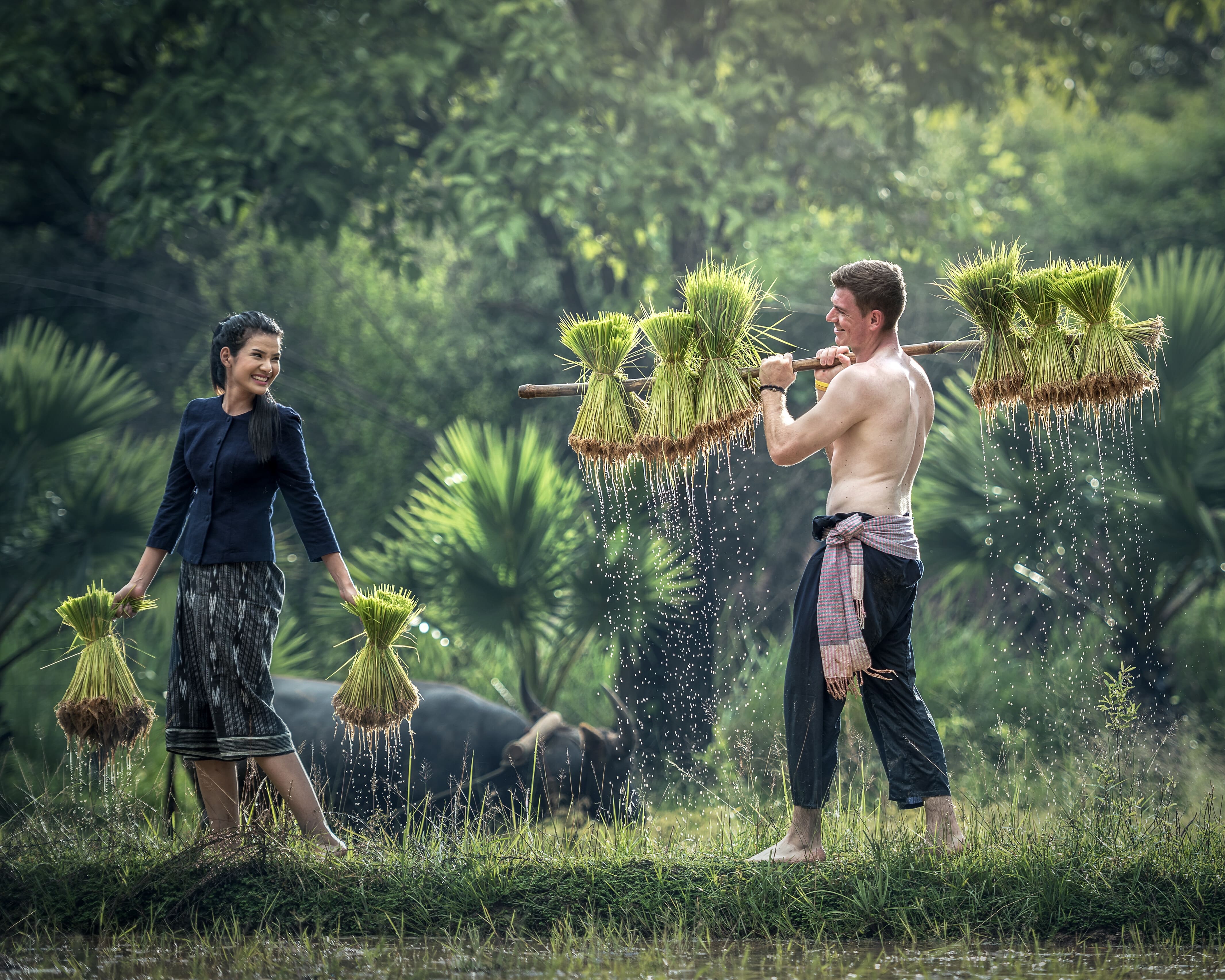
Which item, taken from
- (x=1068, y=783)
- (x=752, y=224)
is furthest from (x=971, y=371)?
(x=1068, y=783)

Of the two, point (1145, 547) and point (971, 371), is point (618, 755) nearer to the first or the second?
point (1145, 547)

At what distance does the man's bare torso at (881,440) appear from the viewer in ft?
11.6

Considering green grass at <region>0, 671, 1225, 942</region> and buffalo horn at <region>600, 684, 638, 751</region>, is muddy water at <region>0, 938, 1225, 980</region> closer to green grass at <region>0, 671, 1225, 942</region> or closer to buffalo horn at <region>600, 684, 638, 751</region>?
green grass at <region>0, 671, 1225, 942</region>

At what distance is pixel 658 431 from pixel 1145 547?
14.0ft

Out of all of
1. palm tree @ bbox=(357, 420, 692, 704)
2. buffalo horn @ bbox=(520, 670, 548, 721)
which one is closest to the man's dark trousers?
buffalo horn @ bbox=(520, 670, 548, 721)

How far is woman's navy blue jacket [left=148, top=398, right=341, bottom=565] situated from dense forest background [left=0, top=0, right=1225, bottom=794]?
0.63 m

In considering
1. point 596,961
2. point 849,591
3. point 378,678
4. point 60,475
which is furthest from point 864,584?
point 60,475

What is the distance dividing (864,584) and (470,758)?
248cm

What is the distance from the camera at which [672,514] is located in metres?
7.08

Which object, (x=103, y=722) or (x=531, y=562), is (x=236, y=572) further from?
(x=531, y=562)

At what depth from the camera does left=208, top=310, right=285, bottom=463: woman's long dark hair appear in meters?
3.79

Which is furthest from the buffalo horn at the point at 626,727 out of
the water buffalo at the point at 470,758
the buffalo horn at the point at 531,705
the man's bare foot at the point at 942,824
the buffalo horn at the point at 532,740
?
the man's bare foot at the point at 942,824

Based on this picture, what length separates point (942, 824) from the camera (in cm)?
348

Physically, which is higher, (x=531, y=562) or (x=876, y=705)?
(x=531, y=562)
